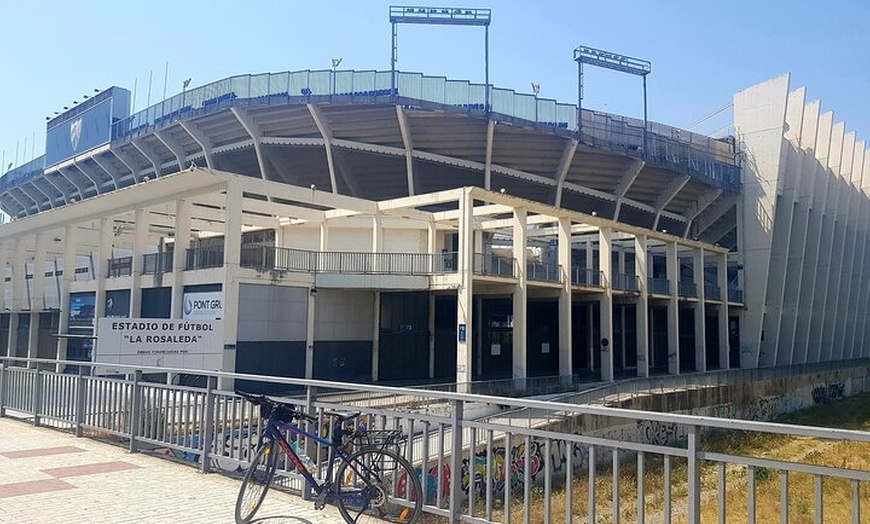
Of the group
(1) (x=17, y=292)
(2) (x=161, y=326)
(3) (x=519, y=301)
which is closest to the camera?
(2) (x=161, y=326)

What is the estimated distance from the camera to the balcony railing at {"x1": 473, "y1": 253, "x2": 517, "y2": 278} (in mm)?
25328

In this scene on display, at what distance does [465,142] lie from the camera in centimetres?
4112

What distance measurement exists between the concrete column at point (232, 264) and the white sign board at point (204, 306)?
376 millimetres

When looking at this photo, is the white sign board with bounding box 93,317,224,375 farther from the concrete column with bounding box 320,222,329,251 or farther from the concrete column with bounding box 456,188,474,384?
the concrete column with bounding box 320,222,329,251

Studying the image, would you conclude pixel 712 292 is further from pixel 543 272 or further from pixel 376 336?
pixel 376 336

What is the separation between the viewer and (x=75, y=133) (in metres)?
56.6

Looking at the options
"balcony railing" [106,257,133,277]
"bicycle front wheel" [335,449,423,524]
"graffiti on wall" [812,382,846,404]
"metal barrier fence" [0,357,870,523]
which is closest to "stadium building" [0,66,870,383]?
"balcony railing" [106,257,133,277]

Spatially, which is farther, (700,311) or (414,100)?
Result: (700,311)

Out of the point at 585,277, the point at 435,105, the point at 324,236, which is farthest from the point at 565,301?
the point at 435,105

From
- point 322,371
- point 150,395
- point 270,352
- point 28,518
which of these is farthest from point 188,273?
point 28,518

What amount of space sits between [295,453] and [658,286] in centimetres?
3503

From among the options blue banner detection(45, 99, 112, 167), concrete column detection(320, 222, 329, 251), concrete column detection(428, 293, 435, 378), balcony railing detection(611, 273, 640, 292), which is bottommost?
concrete column detection(428, 293, 435, 378)

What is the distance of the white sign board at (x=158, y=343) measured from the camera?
15.0m

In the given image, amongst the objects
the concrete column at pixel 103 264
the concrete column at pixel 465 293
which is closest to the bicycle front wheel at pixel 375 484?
the concrete column at pixel 465 293
